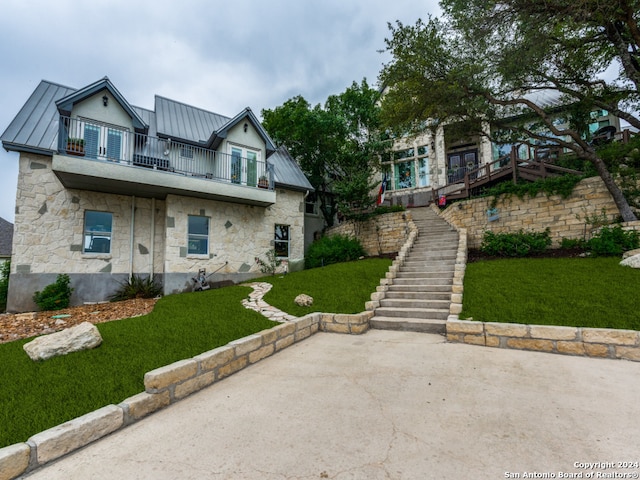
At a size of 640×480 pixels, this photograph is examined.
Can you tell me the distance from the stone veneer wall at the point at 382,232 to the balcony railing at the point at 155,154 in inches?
236

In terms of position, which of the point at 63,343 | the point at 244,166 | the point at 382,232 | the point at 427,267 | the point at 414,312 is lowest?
the point at 414,312

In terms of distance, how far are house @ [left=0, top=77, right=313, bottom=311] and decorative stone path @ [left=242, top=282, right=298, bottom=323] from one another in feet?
10.8

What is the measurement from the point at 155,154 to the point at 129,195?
6.16 ft

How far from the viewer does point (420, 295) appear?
24.2ft

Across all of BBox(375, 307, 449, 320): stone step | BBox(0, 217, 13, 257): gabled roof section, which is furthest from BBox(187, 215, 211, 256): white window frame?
BBox(0, 217, 13, 257): gabled roof section

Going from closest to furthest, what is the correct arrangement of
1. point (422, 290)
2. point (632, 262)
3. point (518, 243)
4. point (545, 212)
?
point (632, 262) → point (422, 290) → point (518, 243) → point (545, 212)

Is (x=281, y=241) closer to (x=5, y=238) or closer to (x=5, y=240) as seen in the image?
(x=5, y=240)

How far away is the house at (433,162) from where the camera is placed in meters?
18.0

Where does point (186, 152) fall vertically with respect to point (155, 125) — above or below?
below

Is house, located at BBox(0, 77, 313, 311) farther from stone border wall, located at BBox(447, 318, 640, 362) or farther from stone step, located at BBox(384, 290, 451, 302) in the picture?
Answer: stone border wall, located at BBox(447, 318, 640, 362)

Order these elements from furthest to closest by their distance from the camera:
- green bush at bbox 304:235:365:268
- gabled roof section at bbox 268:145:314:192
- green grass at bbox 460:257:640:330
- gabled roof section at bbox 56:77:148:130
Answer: gabled roof section at bbox 268:145:314:192
green bush at bbox 304:235:365:268
gabled roof section at bbox 56:77:148:130
green grass at bbox 460:257:640:330

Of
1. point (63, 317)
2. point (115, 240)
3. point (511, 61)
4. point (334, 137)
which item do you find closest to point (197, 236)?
point (115, 240)

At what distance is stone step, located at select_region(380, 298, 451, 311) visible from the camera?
669 cm

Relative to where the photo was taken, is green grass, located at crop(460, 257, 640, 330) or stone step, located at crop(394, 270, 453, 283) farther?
stone step, located at crop(394, 270, 453, 283)
